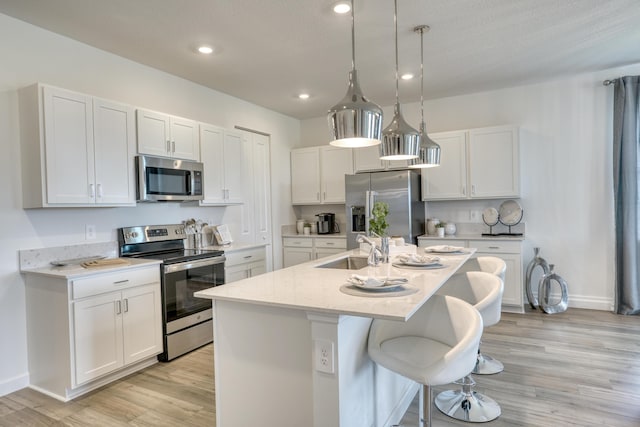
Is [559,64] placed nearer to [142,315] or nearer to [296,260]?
[296,260]

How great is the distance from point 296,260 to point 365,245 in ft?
8.34

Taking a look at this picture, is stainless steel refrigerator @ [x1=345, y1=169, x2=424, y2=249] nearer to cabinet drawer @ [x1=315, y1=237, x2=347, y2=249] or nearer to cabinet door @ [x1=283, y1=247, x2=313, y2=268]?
cabinet drawer @ [x1=315, y1=237, x2=347, y2=249]

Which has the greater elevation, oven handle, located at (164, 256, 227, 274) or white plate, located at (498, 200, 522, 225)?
white plate, located at (498, 200, 522, 225)

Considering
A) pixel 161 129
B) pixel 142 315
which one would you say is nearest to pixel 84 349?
pixel 142 315

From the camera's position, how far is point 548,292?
4.51 m

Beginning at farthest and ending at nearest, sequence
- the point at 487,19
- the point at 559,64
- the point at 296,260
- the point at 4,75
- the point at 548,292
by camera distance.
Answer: the point at 296,260
the point at 548,292
the point at 559,64
the point at 487,19
the point at 4,75

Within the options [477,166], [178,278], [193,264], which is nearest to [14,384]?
[178,278]

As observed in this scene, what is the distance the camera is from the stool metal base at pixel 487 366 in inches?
113

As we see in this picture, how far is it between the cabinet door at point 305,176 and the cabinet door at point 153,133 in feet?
8.39

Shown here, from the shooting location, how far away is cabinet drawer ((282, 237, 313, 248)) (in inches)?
220

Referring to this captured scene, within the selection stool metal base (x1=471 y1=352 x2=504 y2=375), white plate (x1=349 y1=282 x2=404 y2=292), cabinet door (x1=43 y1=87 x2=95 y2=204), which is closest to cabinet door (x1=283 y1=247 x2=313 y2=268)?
stool metal base (x1=471 y1=352 x2=504 y2=375)

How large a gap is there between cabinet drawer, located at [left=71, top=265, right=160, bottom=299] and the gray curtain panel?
4.85 meters

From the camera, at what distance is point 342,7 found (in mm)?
2691

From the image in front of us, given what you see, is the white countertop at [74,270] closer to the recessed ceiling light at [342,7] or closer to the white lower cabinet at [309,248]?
the recessed ceiling light at [342,7]
